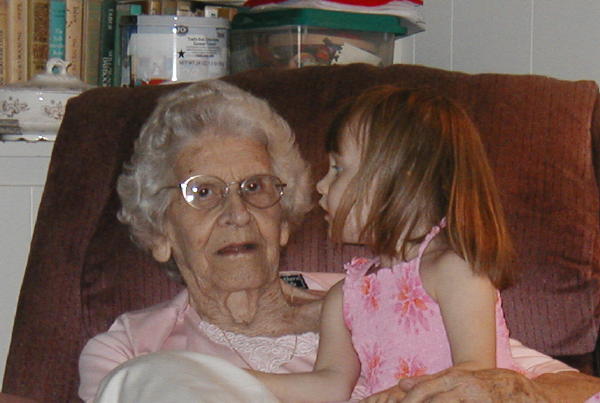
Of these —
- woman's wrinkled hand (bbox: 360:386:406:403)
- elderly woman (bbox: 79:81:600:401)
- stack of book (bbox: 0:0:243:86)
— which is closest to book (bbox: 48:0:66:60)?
stack of book (bbox: 0:0:243:86)

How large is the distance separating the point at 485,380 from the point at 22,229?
1.25m

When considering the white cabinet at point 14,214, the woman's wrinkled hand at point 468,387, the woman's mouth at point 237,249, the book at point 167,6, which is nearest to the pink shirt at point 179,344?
the woman's mouth at point 237,249

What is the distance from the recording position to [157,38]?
2334mm

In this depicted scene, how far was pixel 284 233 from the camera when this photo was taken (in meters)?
1.76

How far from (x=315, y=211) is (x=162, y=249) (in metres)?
0.25

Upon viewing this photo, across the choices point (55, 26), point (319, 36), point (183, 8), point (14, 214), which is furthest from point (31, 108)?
point (319, 36)

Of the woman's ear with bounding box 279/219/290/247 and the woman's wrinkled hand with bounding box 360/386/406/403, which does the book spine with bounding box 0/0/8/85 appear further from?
the woman's wrinkled hand with bounding box 360/386/406/403

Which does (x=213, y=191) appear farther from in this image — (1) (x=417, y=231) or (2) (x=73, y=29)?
(2) (x=73, y=29)

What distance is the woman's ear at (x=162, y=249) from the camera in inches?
68.8

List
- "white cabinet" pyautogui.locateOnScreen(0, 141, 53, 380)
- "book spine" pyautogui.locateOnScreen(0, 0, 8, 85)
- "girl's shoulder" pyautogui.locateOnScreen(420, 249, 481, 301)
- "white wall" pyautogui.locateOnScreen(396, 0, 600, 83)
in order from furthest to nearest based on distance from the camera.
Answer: "book spine" pyautogui.locateOnScreen(0, 0, 8, 85) → "white cabinet" pyautogui.locateOnScreen(0, 141, 53, 380) → "white wall" pyautogui.locateOnScreen(396, 0, 600, 83) → "girl's shoulder" pyautogui.locateOnScreen(420, 249, 481, 301)

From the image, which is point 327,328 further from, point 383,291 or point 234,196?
point 234,196

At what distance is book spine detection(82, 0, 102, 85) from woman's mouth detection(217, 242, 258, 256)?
3.34 ft

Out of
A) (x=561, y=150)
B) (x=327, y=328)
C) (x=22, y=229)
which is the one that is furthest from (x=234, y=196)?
(x=22, y=229)

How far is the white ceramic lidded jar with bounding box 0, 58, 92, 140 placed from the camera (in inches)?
88.2
